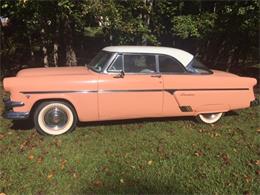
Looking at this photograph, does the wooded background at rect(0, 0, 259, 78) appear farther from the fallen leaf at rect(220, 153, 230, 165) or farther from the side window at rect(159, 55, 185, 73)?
the fallen leaf at rect(220, 153, 230, 165)

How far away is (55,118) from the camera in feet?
21.6

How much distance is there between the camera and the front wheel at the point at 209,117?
24.3 ft

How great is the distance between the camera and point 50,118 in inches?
260

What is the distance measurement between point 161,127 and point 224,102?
1.33 metres

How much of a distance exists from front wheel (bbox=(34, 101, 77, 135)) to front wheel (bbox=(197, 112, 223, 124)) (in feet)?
8.19

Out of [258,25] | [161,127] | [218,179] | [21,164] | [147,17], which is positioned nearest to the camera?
[218,179]

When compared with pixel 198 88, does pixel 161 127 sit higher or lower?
lower

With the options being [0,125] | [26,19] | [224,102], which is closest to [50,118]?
[0,125]

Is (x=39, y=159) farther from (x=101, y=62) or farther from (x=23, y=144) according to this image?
(x=101, y=62)

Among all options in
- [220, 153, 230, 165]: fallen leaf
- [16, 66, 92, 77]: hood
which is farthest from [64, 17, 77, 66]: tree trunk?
[220, 153, 230, 165]: fallen leaf

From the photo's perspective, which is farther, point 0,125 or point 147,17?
point 147,17

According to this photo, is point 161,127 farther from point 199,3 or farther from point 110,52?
point 199,3

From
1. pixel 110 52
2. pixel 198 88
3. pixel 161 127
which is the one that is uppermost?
pixel 110 52

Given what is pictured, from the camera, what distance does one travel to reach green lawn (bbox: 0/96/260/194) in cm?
473
